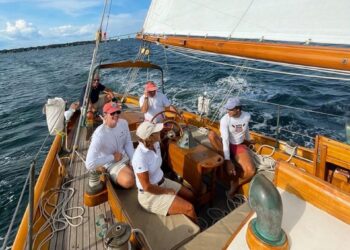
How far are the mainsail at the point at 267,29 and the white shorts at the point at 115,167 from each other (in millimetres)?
1952

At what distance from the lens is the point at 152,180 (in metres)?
2.86

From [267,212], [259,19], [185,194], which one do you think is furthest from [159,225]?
[259,19]

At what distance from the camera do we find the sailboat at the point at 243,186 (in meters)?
1.48

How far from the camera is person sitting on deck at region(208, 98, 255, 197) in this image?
3.65m

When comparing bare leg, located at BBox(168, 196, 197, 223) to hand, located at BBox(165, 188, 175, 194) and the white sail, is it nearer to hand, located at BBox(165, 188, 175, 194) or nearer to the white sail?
hand, located at BBox(165, 188, 175, 194)

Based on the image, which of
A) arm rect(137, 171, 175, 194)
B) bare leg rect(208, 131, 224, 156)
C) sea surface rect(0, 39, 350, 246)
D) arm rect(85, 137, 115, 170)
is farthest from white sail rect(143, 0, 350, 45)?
arm rect(85, 137, 115, 170)

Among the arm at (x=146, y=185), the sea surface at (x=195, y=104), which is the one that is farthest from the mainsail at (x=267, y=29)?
the arm at (x=146, y=185)

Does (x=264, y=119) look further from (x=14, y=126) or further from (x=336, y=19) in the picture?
(x=14, y=126)

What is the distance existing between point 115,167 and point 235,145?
1876mm

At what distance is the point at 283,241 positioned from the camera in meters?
1.36

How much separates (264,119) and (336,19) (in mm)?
6591

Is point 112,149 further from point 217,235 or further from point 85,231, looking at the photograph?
point 217,235

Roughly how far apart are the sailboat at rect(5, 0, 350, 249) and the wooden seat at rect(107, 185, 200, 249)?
0.01 meters

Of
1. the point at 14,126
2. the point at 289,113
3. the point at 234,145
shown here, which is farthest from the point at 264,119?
the point at 14,126
